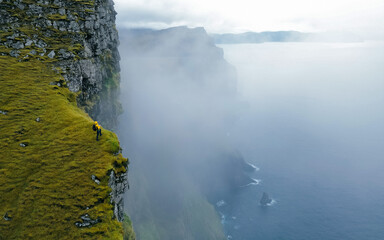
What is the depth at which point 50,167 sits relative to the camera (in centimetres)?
2480

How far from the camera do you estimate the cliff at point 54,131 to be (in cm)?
2102

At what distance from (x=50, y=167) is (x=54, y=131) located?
250 inches

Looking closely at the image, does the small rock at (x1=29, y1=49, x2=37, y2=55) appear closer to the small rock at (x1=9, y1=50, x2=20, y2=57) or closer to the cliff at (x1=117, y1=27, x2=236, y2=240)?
the small rock at (x1=9, y1=50, x2=20, y2=57)

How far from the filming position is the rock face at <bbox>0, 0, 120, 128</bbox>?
42219 mm

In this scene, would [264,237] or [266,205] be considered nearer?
[264,237]

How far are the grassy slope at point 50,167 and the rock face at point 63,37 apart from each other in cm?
839

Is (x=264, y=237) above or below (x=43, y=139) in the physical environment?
below

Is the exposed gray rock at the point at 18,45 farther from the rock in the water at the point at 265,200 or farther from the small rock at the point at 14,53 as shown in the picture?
the rock in the water at the point at 265,200

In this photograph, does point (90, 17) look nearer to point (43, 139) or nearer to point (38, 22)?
point (38, 22)

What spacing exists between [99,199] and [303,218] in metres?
104

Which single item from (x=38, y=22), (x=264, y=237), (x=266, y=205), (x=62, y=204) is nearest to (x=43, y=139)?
(x=62, y=204)

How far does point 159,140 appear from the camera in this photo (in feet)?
526

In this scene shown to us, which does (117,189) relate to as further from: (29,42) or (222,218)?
(222,218)

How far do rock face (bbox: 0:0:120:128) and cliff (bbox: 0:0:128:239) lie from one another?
16 centimetres
